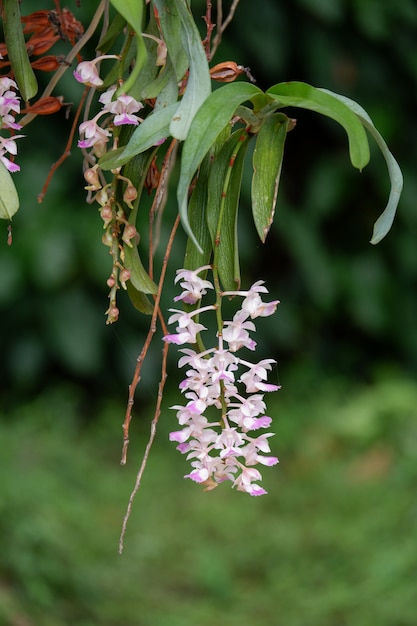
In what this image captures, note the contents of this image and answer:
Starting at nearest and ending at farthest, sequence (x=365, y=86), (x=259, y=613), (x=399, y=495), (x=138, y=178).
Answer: (x=138, y=178), (x=259, y=613), (x=399, y=495), (x=365, y=86)

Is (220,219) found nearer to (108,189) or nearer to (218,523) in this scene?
(108,189)

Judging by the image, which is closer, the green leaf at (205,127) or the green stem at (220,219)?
the green leaf at (205,127)

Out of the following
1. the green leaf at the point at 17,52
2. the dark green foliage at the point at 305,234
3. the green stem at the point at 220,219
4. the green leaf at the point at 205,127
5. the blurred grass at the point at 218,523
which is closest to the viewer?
the green leaf at the point at 205,127

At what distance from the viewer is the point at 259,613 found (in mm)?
1995

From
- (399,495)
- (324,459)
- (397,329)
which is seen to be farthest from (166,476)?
(397,329)

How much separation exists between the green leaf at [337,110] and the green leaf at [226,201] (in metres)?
0.06

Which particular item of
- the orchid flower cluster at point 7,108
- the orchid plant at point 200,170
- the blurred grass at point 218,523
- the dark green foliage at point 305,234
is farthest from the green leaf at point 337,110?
the dark green foliage at point 305,234

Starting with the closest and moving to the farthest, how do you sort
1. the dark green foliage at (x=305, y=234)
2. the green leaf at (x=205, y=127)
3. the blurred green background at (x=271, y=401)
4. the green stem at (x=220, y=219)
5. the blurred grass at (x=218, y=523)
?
the green leaf at (x=205, y=127) → the green stem at (x=220, y=219) → the blurred grass at (x=218, y=523) → the blurred green background at (x=271, y=401) → the dark green foliage at (x=305, y=234)

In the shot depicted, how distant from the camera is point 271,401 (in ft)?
10.2

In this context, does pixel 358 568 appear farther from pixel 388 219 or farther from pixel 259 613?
pixel 388 219

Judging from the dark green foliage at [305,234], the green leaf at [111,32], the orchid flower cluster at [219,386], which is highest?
the dark green foliage at [305,234]

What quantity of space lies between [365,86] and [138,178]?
2.41 m

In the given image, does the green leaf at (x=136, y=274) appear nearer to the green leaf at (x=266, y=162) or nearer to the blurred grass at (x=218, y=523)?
the green leaf at (x=266, y=162)

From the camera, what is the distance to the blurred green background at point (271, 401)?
1.96 meters
